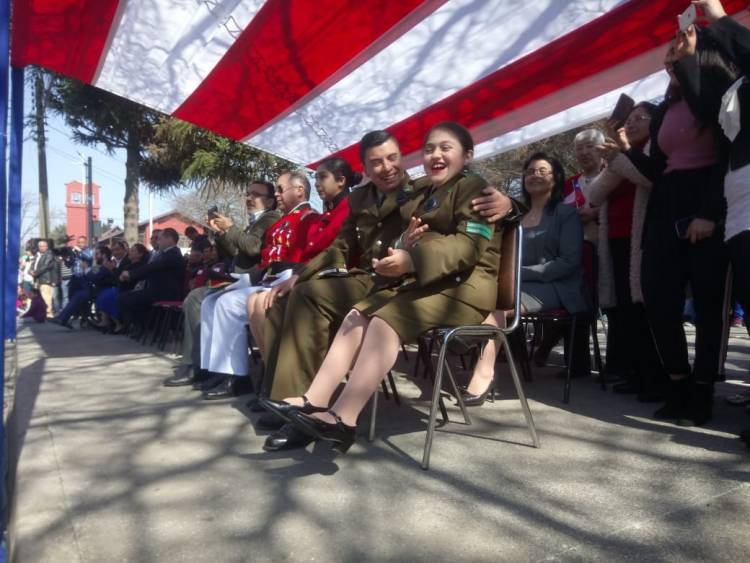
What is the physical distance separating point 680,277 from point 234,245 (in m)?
2.87

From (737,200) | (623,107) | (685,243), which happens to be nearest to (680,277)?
(685,243)

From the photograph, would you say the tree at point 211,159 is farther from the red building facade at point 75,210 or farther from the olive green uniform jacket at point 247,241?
the red building facade at point 75,210

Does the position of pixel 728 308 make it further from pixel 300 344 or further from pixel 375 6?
pixel 375 6

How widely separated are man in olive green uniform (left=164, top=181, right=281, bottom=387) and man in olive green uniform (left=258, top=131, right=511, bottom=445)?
43.8 inches

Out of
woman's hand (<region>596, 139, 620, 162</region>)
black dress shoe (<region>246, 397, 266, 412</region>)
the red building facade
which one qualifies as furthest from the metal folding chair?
the red building facade

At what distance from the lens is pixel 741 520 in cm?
175

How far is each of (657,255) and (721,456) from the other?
97 centimetres

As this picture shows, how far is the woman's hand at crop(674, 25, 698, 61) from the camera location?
95.3 inches

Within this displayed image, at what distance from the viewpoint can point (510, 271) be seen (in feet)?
8.77

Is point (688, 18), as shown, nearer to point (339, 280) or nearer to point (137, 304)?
point (339, 280)

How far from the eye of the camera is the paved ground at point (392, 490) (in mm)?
1661

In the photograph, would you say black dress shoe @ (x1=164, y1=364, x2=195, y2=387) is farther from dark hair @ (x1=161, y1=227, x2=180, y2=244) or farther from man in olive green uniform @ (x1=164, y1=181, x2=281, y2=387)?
dark hair @ (x1=161, y1=227, x2=180, y2=244)

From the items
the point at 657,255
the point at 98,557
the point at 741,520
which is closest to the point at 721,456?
the point at 741,520

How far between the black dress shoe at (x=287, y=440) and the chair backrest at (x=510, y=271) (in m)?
1.00
